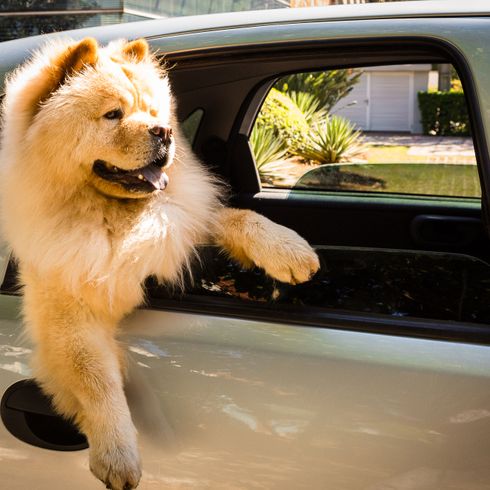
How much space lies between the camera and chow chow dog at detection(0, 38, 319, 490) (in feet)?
5.88

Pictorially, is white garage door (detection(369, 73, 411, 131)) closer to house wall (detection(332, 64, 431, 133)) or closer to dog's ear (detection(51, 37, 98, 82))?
house wall (detection(332, 64, 431, 133))

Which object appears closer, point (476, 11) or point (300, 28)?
point (476, 11)

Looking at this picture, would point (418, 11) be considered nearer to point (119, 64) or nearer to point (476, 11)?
point (476, 11)

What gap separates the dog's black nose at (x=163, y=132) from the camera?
196 centimetres

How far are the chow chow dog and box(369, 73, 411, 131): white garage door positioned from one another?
2.93m

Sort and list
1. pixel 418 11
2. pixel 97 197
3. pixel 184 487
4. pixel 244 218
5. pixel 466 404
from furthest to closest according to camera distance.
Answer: pixel 244 218 → pixel 97 197 → pixel 418 11 → pixel 184 487 → pixel 466 404

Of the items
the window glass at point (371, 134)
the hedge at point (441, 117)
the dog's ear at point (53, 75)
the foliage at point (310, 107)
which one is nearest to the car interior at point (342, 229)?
the window glass at point (371, 134)

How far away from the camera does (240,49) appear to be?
1.89 metres

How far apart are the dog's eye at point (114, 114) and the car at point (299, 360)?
0.73ft

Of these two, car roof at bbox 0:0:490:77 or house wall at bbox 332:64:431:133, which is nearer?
car roof at bbox 0:0:490:77

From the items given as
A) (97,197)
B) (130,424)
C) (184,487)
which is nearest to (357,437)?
(184,487)

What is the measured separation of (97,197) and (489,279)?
1.19 m

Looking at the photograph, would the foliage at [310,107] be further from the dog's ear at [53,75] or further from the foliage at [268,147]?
the dog's ear at [53,75]

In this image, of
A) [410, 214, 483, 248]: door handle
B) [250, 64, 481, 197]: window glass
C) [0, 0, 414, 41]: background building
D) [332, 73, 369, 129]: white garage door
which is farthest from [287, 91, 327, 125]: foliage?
[410, 214, 483, 248]: door handle
